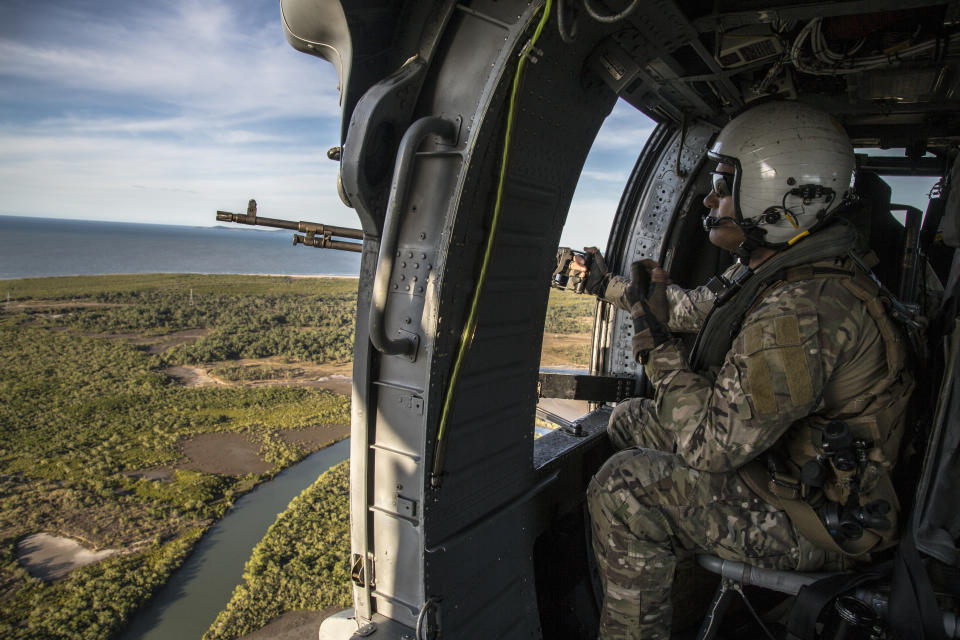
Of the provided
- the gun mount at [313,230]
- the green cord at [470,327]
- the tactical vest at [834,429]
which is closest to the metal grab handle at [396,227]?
the green cord at [470,327]

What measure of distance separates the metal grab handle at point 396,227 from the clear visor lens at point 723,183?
1150mm

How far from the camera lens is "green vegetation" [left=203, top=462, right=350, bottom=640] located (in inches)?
490

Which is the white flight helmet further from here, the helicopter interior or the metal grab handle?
the metal grab handle

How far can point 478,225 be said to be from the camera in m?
1.78

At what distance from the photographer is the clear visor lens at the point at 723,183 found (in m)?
2.17

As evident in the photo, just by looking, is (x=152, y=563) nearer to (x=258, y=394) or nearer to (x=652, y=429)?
(x=258, y=394)

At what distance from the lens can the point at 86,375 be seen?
29625 millimetres

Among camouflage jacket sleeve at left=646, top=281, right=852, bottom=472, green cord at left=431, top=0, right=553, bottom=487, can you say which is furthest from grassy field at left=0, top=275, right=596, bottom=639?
camouflage jacket sleeve at left=646, top=281, right=852, bottom=472

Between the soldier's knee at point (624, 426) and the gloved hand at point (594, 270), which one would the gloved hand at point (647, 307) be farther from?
the soldier's knee at point (624, 426)

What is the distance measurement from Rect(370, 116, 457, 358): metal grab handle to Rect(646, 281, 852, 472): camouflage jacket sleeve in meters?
1.00

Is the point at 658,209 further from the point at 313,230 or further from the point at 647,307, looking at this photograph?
the point at 313,230

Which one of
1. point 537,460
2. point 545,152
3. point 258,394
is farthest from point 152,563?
point 545,152

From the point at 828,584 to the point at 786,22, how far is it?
6.75 feet

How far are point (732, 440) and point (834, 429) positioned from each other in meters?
0.29
